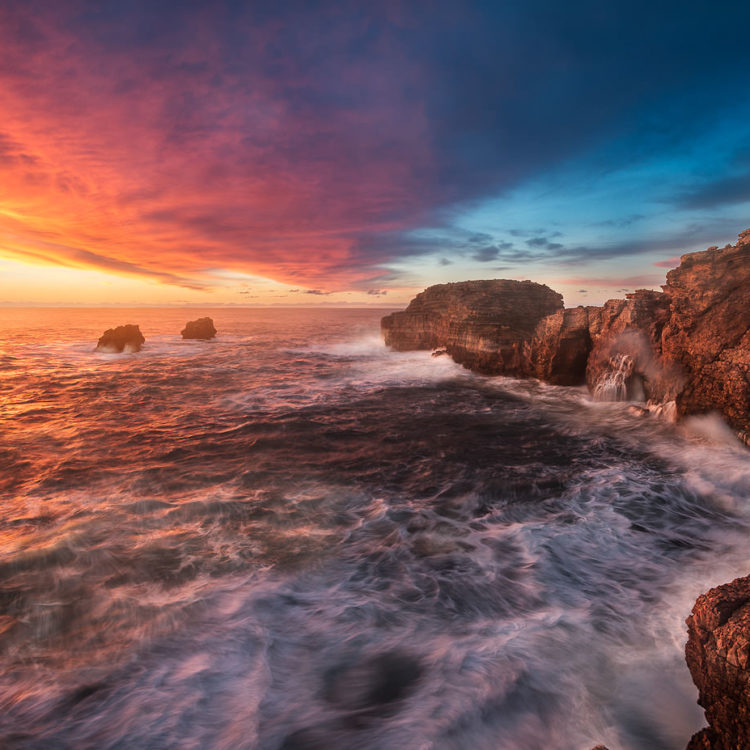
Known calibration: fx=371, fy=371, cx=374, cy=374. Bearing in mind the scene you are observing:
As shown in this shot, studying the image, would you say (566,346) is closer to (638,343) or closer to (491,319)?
(638,343)

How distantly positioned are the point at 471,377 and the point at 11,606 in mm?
20778

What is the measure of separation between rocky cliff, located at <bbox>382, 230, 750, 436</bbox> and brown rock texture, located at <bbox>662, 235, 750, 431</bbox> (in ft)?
0.08

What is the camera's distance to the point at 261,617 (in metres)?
5.04

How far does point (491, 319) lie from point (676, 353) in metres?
11.3

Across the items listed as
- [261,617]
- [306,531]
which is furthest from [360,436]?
[261,617]

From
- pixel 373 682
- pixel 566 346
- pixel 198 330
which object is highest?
pixel 198 330

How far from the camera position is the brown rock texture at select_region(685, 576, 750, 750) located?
2.58 meters

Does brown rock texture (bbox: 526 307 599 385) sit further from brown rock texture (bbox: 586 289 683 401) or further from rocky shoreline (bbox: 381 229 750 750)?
brown rock texture (bbox: 586 289 683 401)

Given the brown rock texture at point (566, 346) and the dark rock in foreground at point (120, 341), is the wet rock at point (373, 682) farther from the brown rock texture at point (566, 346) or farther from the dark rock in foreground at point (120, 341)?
the dark rock in foreground at point (120, 341)

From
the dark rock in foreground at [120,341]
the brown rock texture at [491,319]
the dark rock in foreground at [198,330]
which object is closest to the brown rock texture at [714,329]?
the brown rock texture at [491,319]

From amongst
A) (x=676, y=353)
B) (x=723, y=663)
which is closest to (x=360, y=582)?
(x=723, y=663)

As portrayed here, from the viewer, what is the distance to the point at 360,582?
227 inches

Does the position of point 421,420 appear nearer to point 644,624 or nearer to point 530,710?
point 644,624

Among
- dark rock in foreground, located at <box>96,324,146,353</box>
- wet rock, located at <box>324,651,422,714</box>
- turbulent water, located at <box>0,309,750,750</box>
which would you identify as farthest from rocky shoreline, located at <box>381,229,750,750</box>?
dark rock in foreground, located at <box>96,324,146,353</box>
